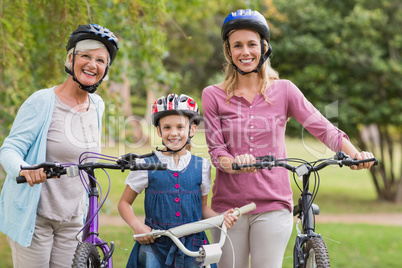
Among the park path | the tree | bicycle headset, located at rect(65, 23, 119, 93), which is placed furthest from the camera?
the tree

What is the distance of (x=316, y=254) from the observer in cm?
309

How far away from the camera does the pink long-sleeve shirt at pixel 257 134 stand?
3.66 meters

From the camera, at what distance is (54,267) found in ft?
11.8

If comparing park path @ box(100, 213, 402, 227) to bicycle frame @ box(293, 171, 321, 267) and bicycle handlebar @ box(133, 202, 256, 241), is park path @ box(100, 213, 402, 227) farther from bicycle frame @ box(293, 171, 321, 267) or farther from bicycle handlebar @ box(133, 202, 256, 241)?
bicycle frame @ box(293, 171, 321, 267)

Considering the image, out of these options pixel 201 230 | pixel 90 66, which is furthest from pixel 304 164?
pixel 90 66

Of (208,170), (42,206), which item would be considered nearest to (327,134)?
(208,170)

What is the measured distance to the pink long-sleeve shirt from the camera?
3.66 m

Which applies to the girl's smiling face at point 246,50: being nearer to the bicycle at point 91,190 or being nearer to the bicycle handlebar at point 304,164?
the bicycle handlebar at point 304,164

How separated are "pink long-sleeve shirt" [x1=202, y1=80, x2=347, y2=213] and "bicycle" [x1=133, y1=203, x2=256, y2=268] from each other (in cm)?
23

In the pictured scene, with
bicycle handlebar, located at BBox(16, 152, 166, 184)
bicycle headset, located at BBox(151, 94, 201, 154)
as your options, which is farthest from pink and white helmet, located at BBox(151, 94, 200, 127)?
bicycle handlebar, located at BBox(16, 152, 166, 184)

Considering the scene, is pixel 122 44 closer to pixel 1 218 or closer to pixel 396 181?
pixel 1 218

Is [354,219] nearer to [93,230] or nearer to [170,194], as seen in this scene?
[170,194]

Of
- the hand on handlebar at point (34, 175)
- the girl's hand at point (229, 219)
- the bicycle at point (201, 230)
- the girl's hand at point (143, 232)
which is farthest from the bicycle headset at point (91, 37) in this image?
the girl's hand at point (229, 219)

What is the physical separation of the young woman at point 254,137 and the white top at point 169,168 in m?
0.10
